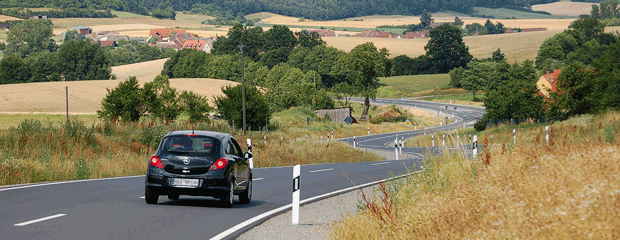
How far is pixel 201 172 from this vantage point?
14125mm

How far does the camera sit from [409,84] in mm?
158875

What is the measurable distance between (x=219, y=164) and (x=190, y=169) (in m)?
0.54

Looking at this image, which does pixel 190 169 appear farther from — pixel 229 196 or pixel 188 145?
pixel 229 196

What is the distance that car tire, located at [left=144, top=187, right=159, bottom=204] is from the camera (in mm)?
14176

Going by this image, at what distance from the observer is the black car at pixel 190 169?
14031 millimetres

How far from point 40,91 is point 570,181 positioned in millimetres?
113679

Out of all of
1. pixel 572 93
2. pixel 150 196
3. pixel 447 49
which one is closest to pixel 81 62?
pixel 447 49

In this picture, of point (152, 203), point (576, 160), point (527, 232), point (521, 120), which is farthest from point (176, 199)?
point (521, 120)

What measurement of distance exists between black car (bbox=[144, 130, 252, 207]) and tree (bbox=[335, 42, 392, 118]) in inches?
3471

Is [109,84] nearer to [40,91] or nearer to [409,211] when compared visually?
[40,91]

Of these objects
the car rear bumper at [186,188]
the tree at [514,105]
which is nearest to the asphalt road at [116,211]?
the car rear bumper at [186,188]

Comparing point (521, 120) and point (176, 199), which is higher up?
point (176, 199)

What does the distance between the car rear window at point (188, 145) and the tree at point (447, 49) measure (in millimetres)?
168268

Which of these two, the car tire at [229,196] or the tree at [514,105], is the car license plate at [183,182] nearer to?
the car tire at [229,196]
